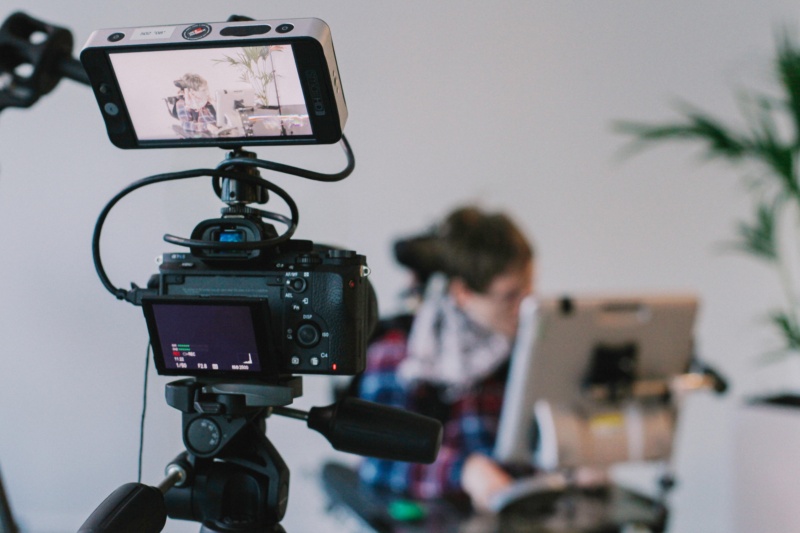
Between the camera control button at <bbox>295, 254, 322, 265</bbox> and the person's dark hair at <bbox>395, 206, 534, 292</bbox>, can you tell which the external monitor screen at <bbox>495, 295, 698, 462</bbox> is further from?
the camera control button at <bbox>295, 254, 322, 265</bbox>

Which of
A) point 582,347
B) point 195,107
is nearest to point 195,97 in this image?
point 195,107

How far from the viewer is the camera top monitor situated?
522 millimetres

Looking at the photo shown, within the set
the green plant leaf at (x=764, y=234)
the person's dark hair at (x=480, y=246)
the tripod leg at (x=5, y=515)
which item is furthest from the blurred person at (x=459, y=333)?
the tripod leg at (x=5, y=515)

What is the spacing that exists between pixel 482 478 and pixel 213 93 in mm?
1327

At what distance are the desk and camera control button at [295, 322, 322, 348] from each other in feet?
2.58

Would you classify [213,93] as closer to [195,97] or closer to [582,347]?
[195,97]

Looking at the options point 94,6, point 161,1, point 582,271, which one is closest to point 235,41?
point 161,1

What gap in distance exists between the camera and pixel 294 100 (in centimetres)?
55

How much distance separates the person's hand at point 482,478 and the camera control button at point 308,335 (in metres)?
1.14

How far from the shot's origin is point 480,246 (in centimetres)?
188

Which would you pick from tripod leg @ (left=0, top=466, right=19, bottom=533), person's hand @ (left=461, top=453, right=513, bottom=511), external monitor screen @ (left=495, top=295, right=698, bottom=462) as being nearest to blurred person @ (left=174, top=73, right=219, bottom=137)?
tripod leg @ (left=0, top=466, right=19, bottom=533)

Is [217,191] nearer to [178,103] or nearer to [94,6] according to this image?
[178,103]

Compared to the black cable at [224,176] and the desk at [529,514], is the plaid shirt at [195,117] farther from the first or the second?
the desk at [529,514]

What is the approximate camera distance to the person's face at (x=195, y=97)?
563 millimetres
